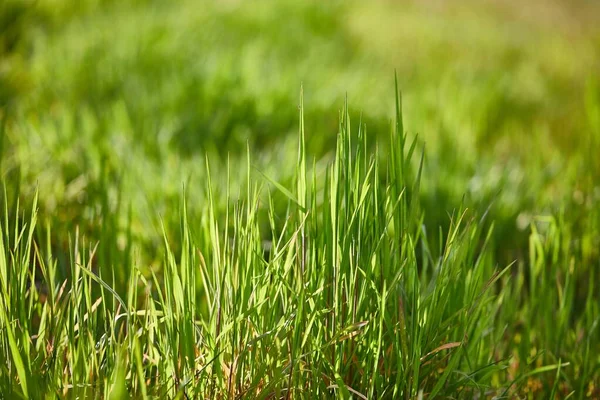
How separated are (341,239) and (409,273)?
0.13 metres

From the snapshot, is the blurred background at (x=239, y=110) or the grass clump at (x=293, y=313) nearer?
→ the grass clump at (x=293, y=313)

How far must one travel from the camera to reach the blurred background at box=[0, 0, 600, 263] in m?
1.38

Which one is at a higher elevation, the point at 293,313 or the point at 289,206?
the point at 289,206

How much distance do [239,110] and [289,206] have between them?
1.17 metres

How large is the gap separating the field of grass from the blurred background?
0.01 m

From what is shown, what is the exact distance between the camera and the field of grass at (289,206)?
0.71 meters

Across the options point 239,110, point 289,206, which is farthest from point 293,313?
point 239,110

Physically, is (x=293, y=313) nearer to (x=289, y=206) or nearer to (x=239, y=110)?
(x=289, y=206)

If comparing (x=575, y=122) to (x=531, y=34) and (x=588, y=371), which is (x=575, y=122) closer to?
(x=588, y=371)

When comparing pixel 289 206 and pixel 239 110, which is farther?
pixel 239 110

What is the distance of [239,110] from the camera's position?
190 centimetres

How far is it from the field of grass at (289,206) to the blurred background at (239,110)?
0.5 inches

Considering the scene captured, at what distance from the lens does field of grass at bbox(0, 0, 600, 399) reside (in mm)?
705

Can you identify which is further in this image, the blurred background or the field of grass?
the blurred background
